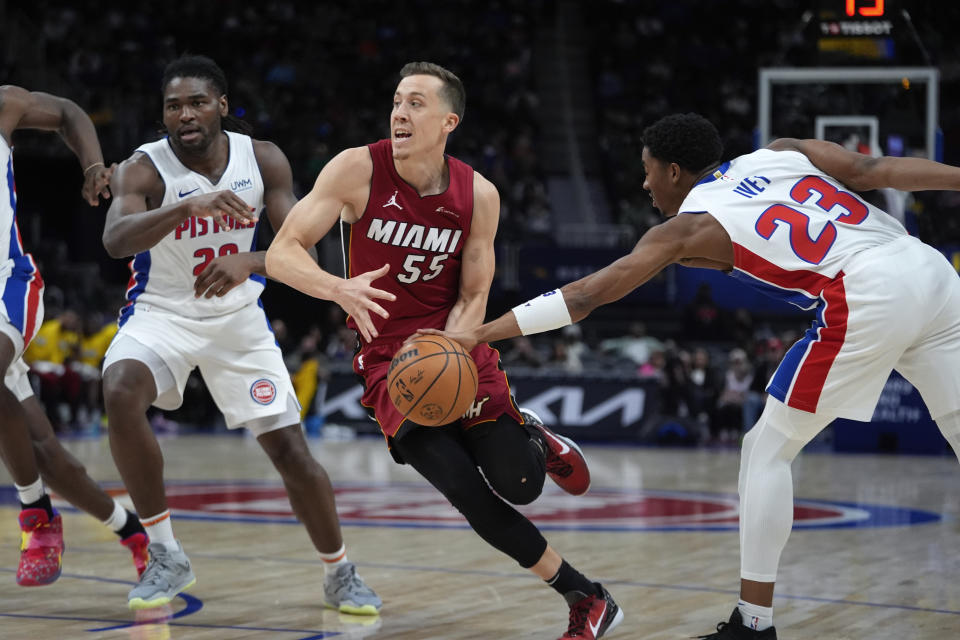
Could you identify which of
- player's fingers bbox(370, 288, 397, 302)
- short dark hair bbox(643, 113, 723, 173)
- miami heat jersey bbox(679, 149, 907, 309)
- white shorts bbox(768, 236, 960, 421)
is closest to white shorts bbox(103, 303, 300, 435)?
player's fingers bbox(370, 288, 397, 302)

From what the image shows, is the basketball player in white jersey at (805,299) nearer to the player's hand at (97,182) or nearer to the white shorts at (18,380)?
the player's hand at (97,182)

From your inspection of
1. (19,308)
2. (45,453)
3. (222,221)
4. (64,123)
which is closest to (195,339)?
(222,221)

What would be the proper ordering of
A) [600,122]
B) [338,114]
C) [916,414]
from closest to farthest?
[916,414] → [338,114] → [600,122]

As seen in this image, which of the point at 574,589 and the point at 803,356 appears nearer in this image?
the point at 803,356

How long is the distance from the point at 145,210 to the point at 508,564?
8.39ft

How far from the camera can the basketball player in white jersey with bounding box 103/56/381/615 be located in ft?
16.7

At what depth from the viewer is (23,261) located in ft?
17.5

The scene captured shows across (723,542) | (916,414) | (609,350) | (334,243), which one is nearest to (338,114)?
(334,243)

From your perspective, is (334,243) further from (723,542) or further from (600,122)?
(723,542)

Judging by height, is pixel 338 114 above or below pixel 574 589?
above

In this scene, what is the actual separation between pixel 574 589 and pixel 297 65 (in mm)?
18464

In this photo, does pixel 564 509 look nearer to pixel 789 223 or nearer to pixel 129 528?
pixel 129 528

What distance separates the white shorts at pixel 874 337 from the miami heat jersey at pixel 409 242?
1.28 meters

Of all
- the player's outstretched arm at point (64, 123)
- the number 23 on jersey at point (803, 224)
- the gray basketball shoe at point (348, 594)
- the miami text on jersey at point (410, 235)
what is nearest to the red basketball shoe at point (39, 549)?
the gray basketball shoe at point (348, 594)
